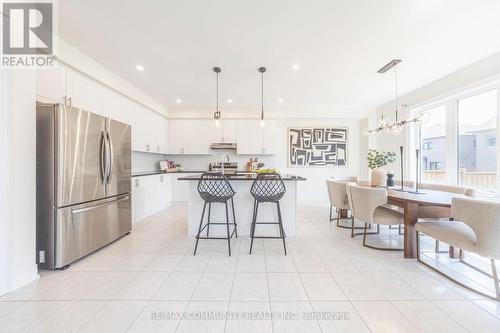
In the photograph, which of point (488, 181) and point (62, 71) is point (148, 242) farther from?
point (488, 181)

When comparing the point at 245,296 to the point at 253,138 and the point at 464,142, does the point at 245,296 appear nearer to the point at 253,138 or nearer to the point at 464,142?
the point at 464,142

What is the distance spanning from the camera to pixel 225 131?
245 inches

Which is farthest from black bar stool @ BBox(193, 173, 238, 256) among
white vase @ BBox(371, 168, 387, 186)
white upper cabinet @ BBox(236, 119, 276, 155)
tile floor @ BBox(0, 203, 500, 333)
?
white upper cabinet @ BBox(236, 119, 276, 155)

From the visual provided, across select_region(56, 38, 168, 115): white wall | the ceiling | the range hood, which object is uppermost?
the ceiling

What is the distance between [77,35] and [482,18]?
457 centimetres

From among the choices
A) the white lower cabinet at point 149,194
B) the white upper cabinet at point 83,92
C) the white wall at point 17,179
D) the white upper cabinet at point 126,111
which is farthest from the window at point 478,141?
the white upper cabinet at point 126,111

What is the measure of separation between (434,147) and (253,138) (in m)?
4.06

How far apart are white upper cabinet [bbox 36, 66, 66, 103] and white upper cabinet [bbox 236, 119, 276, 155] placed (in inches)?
157

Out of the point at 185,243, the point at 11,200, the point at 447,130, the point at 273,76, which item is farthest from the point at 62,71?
the point at 447,130

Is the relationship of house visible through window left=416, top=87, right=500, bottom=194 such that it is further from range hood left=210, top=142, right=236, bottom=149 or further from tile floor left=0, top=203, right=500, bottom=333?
range hood left=210, top=142, right=236, bottom=149

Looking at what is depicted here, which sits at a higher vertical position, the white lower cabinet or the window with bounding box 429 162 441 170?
the window with bounding box 429 162 441 170

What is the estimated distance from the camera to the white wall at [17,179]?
188cm

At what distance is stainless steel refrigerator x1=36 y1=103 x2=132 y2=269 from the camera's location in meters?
2.23

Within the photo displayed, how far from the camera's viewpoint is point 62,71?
2.79 metres
